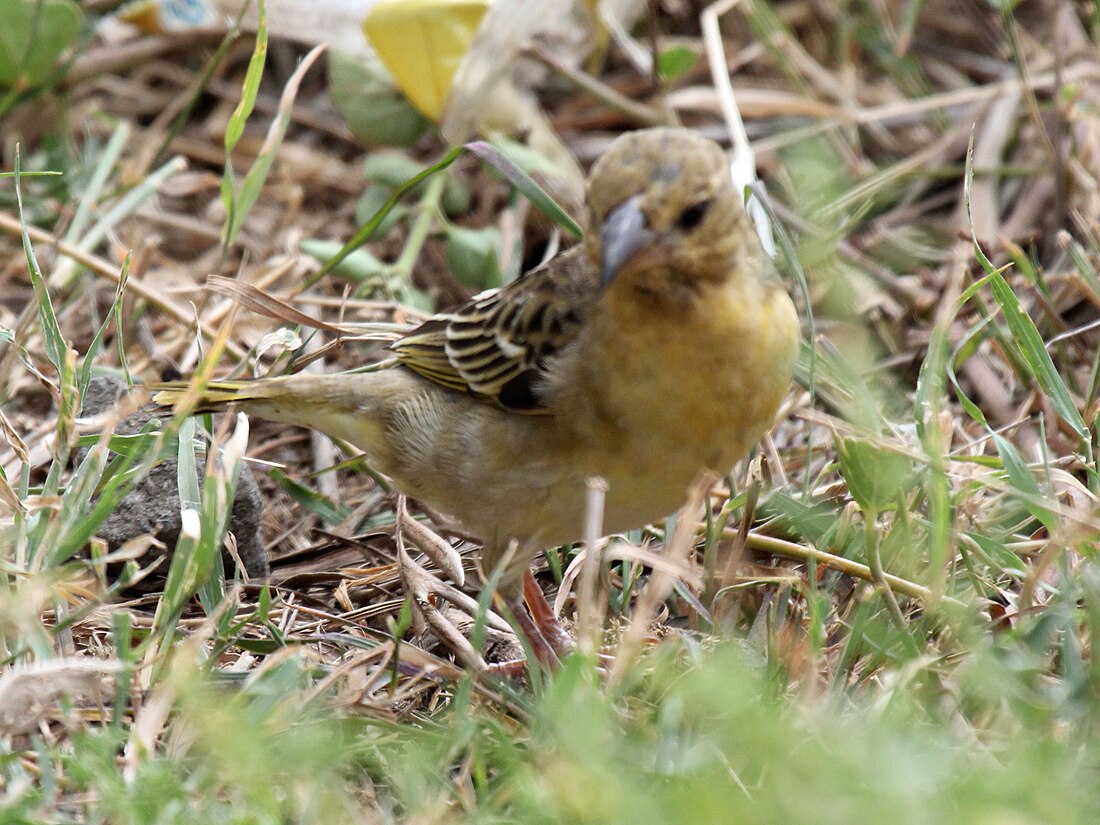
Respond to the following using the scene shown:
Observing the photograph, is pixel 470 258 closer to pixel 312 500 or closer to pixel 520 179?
pixel 520 179

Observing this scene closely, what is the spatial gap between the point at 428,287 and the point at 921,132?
2.35 metres

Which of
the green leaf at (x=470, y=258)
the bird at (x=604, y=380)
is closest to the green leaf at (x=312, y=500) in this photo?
the bird at (x=604, y=380)

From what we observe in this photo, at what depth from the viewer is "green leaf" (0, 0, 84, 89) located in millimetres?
5637

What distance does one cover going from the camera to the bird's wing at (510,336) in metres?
3.73

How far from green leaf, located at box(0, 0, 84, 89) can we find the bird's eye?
11.4 ft

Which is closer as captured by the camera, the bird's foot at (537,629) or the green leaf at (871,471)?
the green leaf at (871,471)

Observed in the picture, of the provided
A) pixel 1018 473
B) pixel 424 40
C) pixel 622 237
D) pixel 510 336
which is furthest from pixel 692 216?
pixel 424 40

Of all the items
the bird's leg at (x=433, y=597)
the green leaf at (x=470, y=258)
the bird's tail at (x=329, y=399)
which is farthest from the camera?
the green leaf at (x=470, y=258)

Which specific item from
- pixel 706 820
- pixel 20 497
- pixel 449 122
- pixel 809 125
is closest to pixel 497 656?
pixel 20 497

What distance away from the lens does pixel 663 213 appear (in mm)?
3176

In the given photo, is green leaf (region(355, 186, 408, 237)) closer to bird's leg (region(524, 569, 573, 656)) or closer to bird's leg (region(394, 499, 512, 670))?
bird's leg (region(394, 499, 512, 670))

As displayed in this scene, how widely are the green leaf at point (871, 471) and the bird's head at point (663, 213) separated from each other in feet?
1.74

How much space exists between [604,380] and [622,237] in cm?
51

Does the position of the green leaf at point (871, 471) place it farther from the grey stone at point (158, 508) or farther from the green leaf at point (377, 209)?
the green leaf at point (377, 209)
